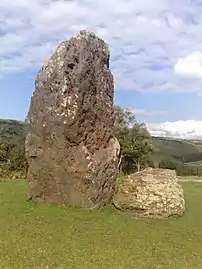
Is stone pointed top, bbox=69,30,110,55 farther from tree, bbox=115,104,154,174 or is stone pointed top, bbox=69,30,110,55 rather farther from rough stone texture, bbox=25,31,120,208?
tree, bbox=115,104,154,174

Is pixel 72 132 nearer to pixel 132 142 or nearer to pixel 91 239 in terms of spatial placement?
pixel 91 239

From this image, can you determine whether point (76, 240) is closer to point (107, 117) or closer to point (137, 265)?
point (137, 265)

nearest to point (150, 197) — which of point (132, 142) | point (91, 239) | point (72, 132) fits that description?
point (72, 132)

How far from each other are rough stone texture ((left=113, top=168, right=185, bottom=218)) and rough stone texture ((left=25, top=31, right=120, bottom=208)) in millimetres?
603

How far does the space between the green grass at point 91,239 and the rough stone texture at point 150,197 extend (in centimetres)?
50

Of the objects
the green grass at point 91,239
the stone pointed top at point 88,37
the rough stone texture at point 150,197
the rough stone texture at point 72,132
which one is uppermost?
the stone pointed top at point 88,37

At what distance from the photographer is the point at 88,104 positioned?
16531 mm

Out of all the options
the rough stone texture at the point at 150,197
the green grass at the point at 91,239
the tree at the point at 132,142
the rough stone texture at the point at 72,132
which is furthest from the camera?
the tree at the point at 132,142

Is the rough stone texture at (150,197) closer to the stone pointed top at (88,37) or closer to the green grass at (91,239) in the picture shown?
the green grass at (91,239)

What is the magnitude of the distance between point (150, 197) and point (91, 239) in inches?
175

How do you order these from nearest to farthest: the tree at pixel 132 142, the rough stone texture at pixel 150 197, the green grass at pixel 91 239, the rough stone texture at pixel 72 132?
the green grass at pixel 91 239
the rough stone texture at pixel 150 197
the rough stone texture at pixel 72 132
the tree at pixel 132 142

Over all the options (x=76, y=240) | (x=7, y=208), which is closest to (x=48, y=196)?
(x=7, y=208)

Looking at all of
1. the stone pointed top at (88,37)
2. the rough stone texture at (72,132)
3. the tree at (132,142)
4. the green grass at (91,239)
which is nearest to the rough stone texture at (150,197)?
the green grass at (91,239)

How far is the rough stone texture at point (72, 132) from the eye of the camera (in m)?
15.8
